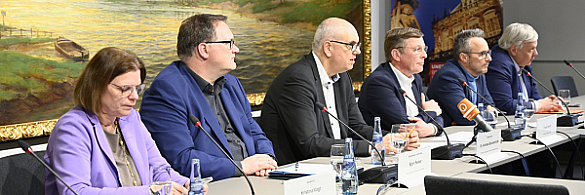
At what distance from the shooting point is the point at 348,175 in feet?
6.04

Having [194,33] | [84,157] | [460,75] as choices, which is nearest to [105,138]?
[84,157]

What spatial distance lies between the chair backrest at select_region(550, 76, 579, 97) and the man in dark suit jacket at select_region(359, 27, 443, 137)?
2478 mm

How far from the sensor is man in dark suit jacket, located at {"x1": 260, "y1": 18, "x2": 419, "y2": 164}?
2.79 meters

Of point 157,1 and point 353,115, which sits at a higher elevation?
point 157,1

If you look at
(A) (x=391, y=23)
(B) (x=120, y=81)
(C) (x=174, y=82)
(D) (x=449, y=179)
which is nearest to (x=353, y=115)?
(C) (x=174, y=82)

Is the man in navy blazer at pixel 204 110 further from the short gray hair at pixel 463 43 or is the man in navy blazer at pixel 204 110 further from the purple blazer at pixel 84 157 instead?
the short gray hair at pixel 463 43

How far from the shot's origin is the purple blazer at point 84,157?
1804mm

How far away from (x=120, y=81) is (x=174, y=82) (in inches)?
16.9

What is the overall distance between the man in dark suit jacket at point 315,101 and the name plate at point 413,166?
16.2 inches

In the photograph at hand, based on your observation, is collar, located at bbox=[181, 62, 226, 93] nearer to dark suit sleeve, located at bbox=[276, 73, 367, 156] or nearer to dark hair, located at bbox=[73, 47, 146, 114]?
dark suit sleeve, located at bbox=[276, 73, 367, 156]

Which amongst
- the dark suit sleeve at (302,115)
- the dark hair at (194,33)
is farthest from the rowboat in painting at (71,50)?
the dark suit sleeve at (302,115)

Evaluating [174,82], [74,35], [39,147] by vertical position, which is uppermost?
[74,35]

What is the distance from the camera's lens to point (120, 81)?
2.00 metres

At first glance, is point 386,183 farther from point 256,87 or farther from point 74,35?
point 256,87
